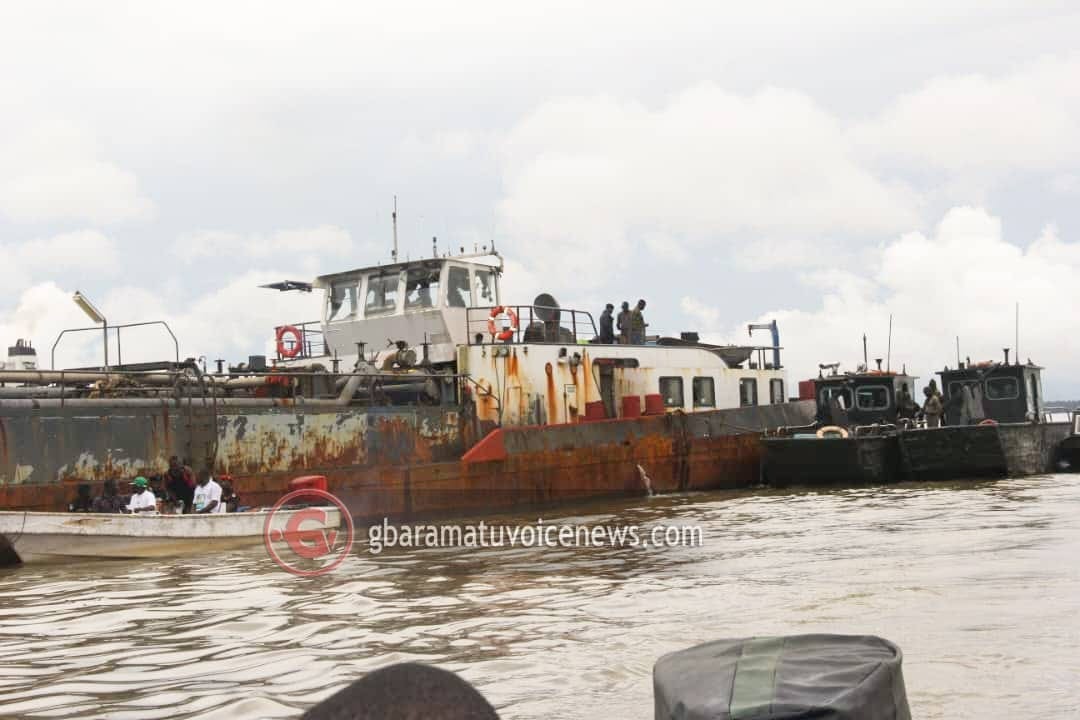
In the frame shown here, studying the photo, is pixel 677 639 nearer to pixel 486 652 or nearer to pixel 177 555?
pixel 486 652

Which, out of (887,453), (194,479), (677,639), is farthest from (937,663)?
(887,453)

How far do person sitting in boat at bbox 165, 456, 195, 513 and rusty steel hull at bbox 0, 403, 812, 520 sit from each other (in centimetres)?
93

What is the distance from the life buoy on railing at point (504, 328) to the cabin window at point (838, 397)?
855 cm

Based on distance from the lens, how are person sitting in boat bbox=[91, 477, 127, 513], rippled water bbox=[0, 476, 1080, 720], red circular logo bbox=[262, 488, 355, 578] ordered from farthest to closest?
person sitting in boat bbox=[91, 477, 127, 513] < red circular logo bbox=[262, 488, 355, 578] < rippled water bbox=[0, 476, 1080, 720]

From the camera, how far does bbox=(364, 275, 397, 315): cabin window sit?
68.1 ft

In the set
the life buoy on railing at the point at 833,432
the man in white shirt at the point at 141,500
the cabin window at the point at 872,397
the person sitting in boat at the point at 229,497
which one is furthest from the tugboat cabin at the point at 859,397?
the man in white shirt at the point at 141,500

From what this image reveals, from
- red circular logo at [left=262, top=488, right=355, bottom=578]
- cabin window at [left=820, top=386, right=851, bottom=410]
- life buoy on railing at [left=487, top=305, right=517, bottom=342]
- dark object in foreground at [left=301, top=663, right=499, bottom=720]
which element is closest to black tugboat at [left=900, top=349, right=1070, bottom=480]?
cabin window at [left=820, top=386, right=851, bottom=410]

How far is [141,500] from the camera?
13.3 m

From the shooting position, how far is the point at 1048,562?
31.7 ft

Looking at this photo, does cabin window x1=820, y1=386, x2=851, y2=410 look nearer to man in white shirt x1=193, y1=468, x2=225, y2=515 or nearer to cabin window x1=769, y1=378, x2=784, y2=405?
cabin window x1=769, y1=378, x2=784, y2=405

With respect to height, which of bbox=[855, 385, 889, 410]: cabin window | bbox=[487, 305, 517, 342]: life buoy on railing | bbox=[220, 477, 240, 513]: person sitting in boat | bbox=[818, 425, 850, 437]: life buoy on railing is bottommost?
bbox=[220, 477, 240, 513]: person sitting in boat

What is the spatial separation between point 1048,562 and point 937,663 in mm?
4133

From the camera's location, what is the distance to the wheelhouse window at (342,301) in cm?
2136

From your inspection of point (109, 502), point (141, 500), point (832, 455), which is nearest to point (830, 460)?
point (832, 455)
